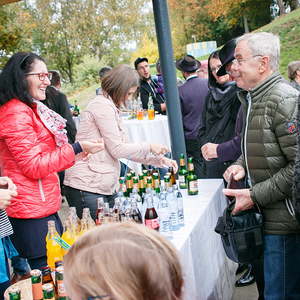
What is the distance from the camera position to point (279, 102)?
204 centimetres

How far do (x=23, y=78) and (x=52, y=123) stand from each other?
0.93 feet

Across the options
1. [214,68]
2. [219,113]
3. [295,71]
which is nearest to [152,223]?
[219,113]

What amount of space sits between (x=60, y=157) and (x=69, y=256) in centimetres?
140

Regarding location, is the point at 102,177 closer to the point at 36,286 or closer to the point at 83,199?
the point at 83,199

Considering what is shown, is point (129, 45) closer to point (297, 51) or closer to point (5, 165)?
point (297, 51)

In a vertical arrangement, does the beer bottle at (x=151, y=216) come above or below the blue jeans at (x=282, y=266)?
above

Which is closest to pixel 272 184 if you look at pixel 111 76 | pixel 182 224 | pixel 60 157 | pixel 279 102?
pixel 279 102

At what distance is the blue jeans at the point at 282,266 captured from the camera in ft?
7.14

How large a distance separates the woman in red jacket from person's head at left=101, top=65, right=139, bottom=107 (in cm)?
53

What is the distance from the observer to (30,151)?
7.26ft

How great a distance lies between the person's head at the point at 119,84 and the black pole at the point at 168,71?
0.64 metres

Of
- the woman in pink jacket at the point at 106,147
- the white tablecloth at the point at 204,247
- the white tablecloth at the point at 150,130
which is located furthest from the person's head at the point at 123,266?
the white tablecloth at the point at 150,130

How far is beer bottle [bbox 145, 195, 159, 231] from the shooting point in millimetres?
2244

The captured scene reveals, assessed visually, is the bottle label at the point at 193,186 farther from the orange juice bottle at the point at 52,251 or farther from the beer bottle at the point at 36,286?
the beer bottle at the point at 36,286
